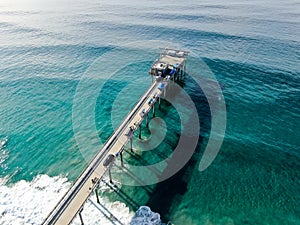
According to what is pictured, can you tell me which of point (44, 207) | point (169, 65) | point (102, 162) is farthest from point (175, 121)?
point (44, 207)

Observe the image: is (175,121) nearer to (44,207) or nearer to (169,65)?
(169,65)

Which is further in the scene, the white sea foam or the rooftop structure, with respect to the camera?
the rooftop structure

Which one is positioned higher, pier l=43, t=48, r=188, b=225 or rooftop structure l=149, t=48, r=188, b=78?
rooftop structure l=149, t=48, r=188, b=78

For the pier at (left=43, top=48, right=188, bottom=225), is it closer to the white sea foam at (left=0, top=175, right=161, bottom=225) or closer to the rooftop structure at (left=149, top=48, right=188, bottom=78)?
the rooftop structure at (left=149, top=48, right=188, bottom=78)

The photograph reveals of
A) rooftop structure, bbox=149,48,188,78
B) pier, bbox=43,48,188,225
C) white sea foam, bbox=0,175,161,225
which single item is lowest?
white sea foam, bbox=0,175,161,225

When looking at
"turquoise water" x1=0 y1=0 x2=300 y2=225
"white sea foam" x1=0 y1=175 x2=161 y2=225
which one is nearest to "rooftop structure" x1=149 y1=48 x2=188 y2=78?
"turquoise water" x1=0 y1=0 x2=300 y2=225

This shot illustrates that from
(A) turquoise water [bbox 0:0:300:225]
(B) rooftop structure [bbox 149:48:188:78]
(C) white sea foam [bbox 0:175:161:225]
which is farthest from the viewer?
(B) rooftop structure [bbox 149:48:188:78]
